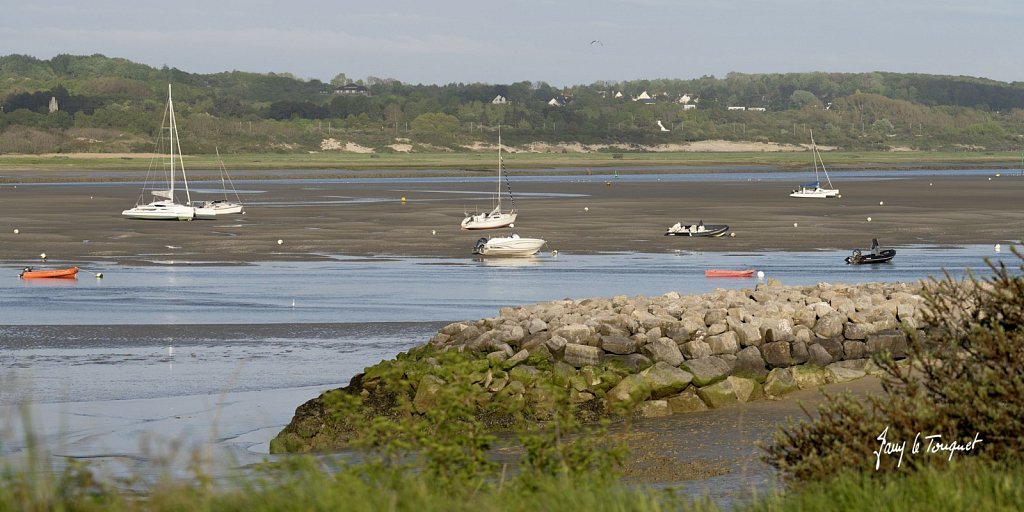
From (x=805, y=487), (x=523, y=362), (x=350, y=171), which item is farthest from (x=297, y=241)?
(x=350, y=171)

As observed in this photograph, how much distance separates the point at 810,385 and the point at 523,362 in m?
4.43

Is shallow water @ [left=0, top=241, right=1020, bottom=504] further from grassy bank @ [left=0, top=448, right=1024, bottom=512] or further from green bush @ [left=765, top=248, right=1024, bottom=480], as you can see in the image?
green bush @ [left=765, top=248, right=1024, bottom=480]

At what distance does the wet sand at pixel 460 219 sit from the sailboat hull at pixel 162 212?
1027 millimetres

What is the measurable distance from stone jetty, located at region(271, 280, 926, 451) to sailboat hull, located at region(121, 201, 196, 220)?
5205 cm

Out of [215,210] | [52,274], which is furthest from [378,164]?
[52,274]

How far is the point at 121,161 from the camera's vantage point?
174250mm

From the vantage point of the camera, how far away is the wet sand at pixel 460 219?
53969mm

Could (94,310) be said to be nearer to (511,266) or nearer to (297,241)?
(511,266)

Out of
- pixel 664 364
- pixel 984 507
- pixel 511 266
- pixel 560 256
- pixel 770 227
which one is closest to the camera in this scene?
pixel 984 507

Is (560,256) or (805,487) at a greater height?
(805,487)

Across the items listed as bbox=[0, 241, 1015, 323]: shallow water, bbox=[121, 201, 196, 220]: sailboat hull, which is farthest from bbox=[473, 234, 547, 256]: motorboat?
bbox=[121, 201, 196, 220]: sailboat hull

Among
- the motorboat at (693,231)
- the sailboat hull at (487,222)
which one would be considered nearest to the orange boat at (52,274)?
the sailboat hull at (487,222)

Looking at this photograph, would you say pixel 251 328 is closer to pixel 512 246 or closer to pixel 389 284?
pixel 389 284

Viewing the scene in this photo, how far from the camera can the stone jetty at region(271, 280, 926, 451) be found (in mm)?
19656
